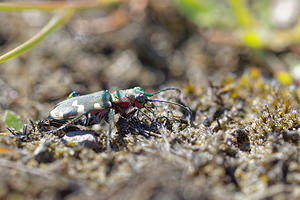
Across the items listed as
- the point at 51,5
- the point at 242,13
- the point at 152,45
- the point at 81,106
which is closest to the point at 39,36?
the point at 51,5

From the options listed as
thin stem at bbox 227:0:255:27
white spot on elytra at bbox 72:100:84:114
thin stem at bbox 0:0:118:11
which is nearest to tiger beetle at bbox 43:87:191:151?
white spot on elytra at bbox 72:100:84:114

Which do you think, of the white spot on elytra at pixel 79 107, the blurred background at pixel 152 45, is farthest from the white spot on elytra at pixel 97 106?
the blurred background at pixel 152 45

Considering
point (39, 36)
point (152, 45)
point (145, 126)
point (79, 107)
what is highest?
point (152, 45)

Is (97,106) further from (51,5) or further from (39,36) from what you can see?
(51,5)

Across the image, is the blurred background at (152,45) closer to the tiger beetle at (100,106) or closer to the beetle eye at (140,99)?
the tiger beetle at (100,106)

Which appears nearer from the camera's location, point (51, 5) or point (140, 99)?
point (140, 99)

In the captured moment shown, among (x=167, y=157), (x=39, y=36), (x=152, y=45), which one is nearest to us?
(x=167, y=157)
